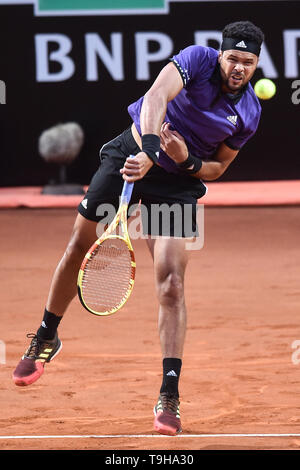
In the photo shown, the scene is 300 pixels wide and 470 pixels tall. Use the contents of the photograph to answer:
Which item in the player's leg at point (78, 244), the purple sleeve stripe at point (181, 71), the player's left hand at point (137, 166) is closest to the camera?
the player's left hand at point (137, 166)

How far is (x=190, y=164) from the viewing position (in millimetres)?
4453

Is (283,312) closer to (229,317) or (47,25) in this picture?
(229,317)

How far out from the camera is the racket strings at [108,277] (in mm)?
4367

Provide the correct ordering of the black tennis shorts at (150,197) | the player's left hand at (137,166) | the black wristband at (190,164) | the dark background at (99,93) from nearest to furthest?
the player's left hand at (137,166) < the black wristband at (190,164) < the black tennis shorts at (150,197) < the dark background at (99,93)

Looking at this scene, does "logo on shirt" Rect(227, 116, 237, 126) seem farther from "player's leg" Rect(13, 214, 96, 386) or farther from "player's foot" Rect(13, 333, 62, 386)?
"player's foot" Rect(13, 333, 62, 386)

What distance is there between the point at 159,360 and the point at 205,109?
1.79 meters

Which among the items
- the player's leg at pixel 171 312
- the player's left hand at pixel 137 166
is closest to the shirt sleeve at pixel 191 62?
the player's left hand at pixel 137 166

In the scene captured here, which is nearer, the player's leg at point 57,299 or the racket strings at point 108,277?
the racket strings at point 108,277

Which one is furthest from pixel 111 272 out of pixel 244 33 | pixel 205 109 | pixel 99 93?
pixel 99 93

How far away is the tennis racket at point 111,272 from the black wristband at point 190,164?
1.03ft

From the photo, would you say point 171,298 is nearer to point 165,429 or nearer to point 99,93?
point 165,429

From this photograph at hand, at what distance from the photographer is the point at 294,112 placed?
40.7 ft

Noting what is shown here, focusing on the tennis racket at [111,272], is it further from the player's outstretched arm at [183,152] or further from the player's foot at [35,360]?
the player's foot at [35,360]
